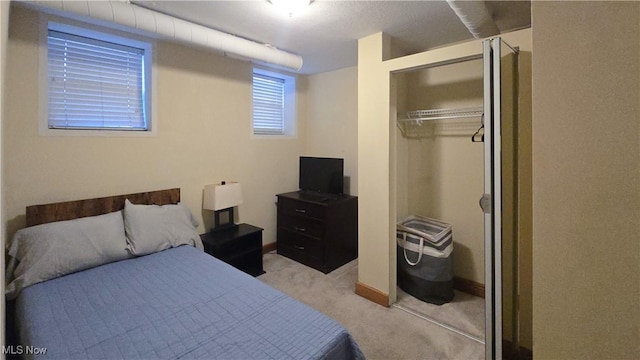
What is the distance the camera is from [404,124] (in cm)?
312

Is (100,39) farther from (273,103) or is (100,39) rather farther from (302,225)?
(302,225)

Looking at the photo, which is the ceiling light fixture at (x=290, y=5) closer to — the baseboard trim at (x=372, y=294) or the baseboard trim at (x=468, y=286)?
the baseboard trim at (x=372, y=294)

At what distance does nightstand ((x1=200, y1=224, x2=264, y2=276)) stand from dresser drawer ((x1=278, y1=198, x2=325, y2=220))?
0.50 meters

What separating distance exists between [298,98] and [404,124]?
5.37 feet

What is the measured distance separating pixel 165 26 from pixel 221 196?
1.58m

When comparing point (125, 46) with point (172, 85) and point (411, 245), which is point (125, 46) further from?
point (411, 245)

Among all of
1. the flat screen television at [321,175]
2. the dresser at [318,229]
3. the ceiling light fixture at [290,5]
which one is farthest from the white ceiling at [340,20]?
the dresser at [318,229]

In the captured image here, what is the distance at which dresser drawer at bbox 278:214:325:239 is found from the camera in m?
3.24

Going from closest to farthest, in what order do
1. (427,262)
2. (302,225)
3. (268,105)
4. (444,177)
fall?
(427,262) < (444,177) < (302,225) < (268,105)

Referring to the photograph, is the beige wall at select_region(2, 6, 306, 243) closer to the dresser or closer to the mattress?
the dresser

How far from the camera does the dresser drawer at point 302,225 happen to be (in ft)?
10.6

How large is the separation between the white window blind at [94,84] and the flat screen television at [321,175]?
1.88m

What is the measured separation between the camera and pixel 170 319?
1491mm

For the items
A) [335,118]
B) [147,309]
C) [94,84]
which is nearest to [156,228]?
[147,309]
